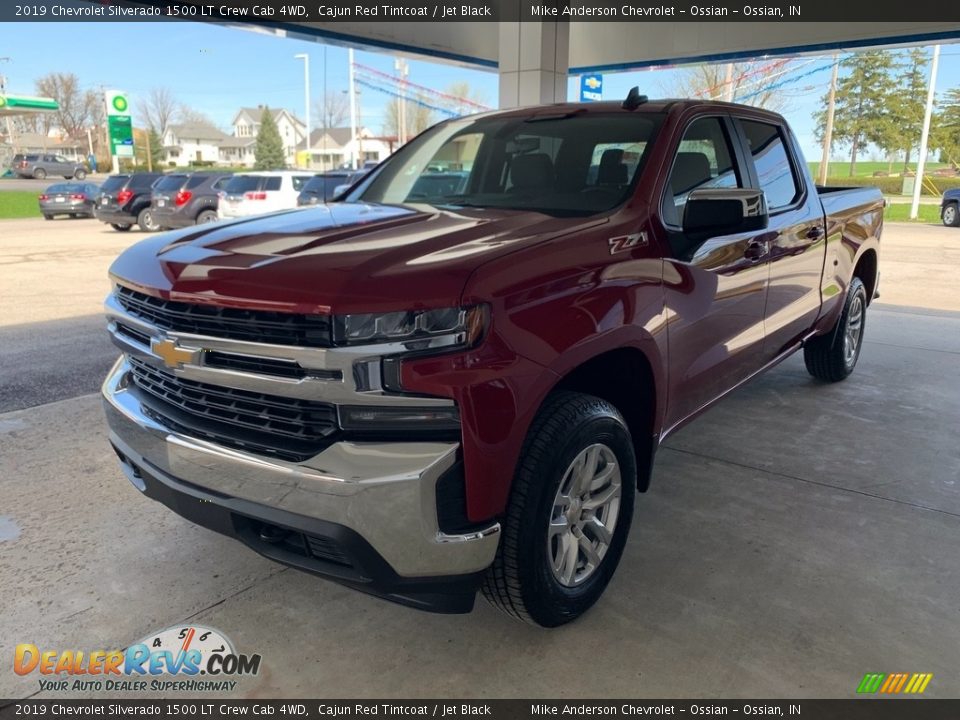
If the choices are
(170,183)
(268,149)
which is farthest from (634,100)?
(268,149)

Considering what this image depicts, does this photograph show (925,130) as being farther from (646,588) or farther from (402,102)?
(402,102)

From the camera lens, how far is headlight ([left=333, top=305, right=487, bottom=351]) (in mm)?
2092

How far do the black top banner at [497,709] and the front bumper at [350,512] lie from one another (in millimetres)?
341

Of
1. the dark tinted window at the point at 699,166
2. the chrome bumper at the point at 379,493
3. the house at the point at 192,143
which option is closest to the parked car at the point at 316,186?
the dark tinted window at the point at 699,166

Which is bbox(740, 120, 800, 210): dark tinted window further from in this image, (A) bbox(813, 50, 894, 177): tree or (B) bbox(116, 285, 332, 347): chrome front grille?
(A) bbox(813, 50, 894, 177): tree

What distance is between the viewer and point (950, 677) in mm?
2438

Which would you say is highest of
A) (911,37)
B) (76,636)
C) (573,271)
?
(911,37)

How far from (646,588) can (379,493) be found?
140 centimetres

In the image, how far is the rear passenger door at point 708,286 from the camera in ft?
9.98

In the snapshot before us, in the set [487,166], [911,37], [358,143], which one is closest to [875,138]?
[911,37]

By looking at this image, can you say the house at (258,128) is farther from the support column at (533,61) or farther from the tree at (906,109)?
the support column at (533,61)

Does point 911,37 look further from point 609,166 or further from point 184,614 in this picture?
point 184,614

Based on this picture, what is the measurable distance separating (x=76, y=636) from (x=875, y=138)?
153 feet

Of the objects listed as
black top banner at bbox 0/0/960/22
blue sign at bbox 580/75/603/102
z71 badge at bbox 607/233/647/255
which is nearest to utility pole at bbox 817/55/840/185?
blue sign at bbox 580/75/603/102
